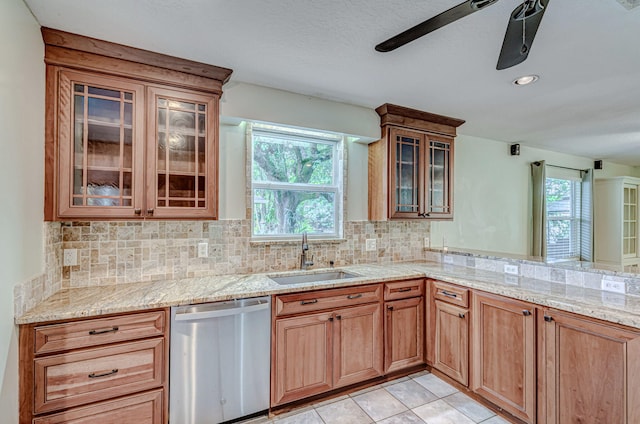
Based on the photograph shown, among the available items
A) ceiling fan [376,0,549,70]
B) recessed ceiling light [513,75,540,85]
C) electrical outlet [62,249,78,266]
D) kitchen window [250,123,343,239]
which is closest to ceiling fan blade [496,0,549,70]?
ceiling fan [376,0,549,70]

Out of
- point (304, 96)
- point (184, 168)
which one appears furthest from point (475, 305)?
point (184, 168)

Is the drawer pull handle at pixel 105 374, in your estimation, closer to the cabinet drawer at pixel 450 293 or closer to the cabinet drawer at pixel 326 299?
the cabinet drawer at pixel 326 299

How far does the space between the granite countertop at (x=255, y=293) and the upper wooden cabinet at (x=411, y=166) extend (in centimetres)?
71

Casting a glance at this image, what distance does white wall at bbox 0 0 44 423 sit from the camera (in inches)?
55.1

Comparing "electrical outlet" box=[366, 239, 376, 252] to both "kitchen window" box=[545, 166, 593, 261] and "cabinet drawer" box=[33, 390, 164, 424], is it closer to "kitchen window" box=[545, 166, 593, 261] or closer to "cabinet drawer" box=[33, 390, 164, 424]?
"cabinet drawer" box=[33, 390, 164, 424]

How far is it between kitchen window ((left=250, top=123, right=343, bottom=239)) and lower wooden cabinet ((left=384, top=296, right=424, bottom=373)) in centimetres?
93

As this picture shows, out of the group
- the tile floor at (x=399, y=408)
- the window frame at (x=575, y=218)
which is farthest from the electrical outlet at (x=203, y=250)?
the window frame at (x=575, y=218)

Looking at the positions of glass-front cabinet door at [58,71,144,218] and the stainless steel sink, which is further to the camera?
the stainless steel sink

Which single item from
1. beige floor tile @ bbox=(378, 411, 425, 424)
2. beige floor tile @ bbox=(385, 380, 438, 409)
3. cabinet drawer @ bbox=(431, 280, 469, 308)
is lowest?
beige floor tile @ bbox=(385, 380, 438, 409)

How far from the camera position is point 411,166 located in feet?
10.5

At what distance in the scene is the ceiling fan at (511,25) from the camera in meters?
1.19

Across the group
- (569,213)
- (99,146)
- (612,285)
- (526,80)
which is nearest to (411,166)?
(526,80)

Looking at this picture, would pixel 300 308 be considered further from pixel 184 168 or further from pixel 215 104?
pixel 215 104

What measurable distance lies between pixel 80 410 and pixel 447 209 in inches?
132
